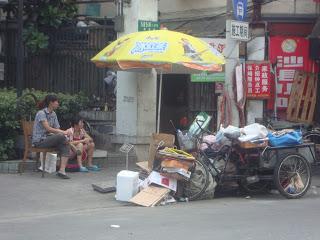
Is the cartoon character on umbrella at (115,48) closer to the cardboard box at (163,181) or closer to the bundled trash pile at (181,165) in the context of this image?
→ the bundled trash pile at (181,165)

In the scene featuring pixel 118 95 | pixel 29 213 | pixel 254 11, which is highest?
pixel 254 11

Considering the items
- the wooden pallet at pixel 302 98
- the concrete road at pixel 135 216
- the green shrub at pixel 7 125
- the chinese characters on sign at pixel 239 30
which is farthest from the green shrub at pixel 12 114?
the wooden pallet at pixel 302 98

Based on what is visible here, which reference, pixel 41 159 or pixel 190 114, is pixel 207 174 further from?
pixel 190 114

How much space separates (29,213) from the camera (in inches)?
356

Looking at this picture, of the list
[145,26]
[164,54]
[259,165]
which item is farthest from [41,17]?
[259,165]

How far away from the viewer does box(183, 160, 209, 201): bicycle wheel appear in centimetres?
1012

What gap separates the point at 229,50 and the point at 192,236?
19.7 feet

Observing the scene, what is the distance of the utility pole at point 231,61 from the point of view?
1265 centimetres

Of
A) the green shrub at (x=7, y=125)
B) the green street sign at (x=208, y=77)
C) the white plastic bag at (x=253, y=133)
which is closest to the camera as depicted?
the white plastic bag at (x=253, y=133)

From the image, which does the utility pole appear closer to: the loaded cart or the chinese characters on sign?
the chinese characters on sign

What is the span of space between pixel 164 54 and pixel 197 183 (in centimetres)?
235

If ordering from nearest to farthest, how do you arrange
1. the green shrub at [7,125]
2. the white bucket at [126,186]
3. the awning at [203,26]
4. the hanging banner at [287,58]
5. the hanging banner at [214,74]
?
the white bucket at [126,186]
the green shrub at [7,125]
the hanging banner at [214,74]
the hanging banner at [287,58]
the awning at [203,26]

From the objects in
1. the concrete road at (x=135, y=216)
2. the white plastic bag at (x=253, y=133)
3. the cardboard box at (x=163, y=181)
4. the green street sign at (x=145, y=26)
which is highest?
the green street sign at (x=145, y=26)

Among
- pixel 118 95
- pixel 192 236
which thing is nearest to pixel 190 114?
pixel 118 95
